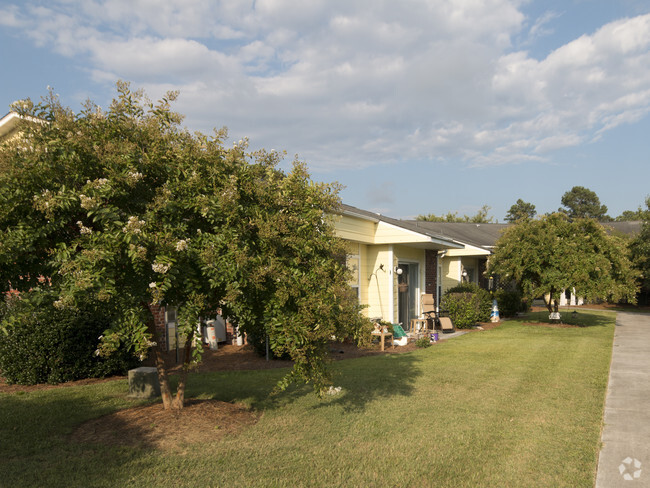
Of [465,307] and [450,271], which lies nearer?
[465,307]

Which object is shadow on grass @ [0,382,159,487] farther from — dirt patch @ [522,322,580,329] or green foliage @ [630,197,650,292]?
green foliage @ [630,197,650,292]

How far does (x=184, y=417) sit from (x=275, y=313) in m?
1.91

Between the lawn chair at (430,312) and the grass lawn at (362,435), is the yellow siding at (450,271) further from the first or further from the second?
the grass lawn at (362,435)

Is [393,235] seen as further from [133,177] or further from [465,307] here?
[133,177]

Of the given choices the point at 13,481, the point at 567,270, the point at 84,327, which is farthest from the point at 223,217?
the point at 567,270

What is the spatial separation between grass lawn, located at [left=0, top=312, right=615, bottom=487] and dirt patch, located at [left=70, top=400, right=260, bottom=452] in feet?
0.62

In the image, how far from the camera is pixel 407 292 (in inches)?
666

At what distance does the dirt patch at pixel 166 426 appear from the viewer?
17.4ft

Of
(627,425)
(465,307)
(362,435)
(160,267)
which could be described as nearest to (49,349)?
(160,267)

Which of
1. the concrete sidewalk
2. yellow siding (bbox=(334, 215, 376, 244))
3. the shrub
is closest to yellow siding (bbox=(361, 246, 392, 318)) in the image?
yellow siding (bbox=(334, 215, 376, 244))

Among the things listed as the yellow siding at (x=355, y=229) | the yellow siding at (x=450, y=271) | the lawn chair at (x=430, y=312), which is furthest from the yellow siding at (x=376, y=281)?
the yellow siding at (x=450, y=271)

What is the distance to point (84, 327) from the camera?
8.36 m

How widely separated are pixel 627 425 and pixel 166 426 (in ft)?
18.1

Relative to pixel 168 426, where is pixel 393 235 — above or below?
above
